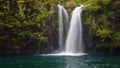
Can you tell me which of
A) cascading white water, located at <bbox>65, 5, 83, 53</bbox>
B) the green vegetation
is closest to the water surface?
the green vegetation

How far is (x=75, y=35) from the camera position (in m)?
58.8

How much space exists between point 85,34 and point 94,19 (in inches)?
112

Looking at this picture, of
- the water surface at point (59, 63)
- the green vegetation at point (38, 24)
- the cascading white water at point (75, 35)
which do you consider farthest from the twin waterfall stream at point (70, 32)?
the water surface at point (59, 63)

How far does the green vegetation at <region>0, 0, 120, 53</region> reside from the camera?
5359cm

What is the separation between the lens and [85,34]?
190 ft

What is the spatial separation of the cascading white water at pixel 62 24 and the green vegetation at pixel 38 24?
59.3 inches

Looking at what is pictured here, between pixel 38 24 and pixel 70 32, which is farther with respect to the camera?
pixel 70 32

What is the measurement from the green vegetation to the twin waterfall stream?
5.06 ft

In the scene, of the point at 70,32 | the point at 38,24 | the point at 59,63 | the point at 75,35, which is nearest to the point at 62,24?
the point at 70,32

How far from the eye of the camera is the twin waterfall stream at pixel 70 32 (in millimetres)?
58156

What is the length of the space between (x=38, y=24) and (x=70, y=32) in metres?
6.20

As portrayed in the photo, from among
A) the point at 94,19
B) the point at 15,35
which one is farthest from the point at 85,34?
the point at 15,35

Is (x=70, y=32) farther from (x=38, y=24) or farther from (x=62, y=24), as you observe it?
(x=38, y=24)

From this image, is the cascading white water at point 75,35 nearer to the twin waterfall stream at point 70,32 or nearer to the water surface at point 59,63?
the twin waterfall stream at point 70,32
